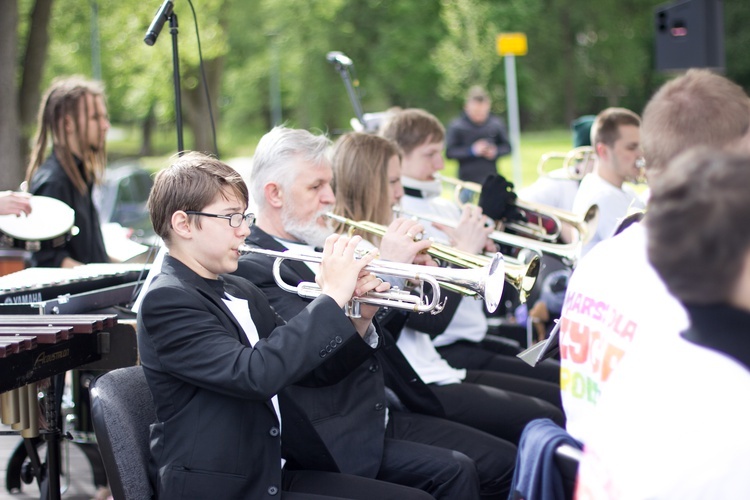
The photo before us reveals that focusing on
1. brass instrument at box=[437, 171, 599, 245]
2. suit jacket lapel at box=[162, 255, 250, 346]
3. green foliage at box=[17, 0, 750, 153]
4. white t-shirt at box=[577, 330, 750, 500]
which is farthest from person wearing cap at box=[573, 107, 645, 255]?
green foliage at box=[17, 0, 750, 153]

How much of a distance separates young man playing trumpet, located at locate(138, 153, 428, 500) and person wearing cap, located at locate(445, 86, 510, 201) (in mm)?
8703

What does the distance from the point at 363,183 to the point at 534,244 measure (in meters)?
1.02

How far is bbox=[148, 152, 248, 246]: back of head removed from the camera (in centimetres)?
268

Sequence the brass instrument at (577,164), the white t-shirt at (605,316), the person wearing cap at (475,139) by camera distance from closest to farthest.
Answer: the white t-shirt at (605,316)
the brass instrument at (577,164)
the person wearing cap at (475,139)

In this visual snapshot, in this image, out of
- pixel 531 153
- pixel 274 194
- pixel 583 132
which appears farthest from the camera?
pixel 531 153

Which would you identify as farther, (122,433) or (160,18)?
(160,18)

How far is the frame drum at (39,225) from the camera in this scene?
13.4ft

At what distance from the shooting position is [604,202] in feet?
16.2

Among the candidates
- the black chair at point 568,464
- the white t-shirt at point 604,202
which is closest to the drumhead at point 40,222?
the white t-shirt at point 604,202

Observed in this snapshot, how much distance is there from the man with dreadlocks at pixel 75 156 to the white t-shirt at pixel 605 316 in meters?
3.06

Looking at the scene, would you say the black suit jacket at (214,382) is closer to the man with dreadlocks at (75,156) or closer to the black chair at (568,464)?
the black chair at (568,464)

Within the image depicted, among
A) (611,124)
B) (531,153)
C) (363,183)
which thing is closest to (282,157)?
(363,183)

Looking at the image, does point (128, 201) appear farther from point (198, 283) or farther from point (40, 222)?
point (198, 283)

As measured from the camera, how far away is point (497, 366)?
14.3 ft
